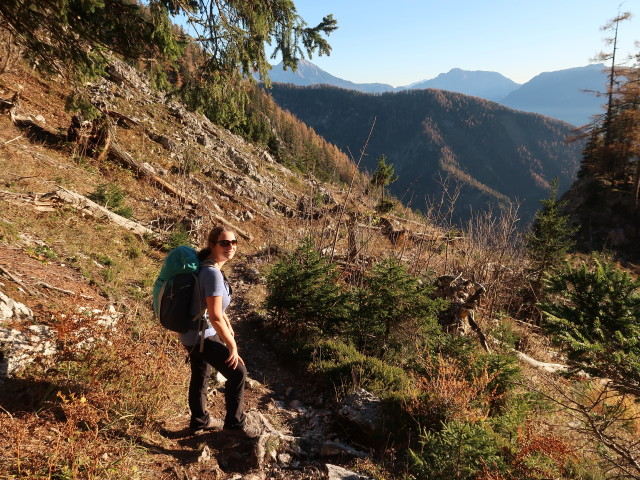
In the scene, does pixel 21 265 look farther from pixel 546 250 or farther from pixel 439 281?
pixel 546 250

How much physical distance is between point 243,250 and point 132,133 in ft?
31.7

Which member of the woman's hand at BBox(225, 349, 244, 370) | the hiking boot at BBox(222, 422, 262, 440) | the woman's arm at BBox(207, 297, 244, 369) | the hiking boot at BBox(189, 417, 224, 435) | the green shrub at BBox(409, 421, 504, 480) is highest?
the woman's arm at BBox(207, 297, 244, 369)

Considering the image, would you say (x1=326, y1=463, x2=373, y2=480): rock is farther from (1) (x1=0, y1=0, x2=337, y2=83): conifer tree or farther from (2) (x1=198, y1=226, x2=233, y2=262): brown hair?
(1) (x1=0, y1=0, x2=337, y2=83): conifer tree

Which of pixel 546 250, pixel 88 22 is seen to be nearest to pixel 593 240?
pixel 546 250

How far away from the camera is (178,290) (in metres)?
2.73

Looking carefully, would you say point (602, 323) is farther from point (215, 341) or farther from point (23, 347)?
point (23, 347)

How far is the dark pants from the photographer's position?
2.91 metres

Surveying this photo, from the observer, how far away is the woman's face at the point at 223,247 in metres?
2.83

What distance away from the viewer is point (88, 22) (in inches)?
169

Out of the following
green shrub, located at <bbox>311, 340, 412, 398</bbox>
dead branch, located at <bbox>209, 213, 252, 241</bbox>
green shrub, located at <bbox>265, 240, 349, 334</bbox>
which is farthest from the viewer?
dead branch, located at <bbox>209, 213, 252, 241</bbox>

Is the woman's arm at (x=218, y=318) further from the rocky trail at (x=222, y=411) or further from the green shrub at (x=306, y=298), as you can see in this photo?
the green shrub at (x=306, y=298)

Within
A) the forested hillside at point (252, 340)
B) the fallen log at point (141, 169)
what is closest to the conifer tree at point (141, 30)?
the forested hillside at point (252, 340)

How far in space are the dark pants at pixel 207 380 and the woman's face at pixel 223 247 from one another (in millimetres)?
741

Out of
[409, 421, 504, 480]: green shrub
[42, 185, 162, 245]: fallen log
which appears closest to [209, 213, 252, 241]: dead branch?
[42, 185, 162, 245]: fallen log
